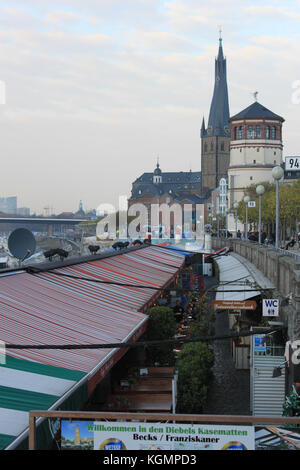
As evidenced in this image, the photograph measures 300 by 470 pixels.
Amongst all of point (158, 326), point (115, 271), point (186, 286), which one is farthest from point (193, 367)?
point (186, 286)

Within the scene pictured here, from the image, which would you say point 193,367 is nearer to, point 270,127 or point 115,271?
point 115,271

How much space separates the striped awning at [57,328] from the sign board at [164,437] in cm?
115

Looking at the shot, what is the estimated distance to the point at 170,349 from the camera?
58.5 ft

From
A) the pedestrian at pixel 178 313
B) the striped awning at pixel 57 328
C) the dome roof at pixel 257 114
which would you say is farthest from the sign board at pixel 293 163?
the dome roof at pixel 257 114

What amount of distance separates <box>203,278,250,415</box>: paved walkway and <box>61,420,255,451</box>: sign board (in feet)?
35.8

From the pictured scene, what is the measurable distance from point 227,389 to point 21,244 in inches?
293

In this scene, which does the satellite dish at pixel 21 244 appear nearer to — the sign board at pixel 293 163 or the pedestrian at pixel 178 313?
the sign board at pixel 293 163

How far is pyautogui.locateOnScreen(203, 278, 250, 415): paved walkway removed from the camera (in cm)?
1631

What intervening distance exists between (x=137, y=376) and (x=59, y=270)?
3833 mm

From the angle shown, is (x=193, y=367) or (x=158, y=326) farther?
(x=158, y=326)

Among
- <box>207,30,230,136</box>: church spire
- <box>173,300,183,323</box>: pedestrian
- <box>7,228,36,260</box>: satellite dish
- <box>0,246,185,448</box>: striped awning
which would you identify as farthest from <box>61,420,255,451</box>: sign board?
<box>207,30,230,136</box>: church spire

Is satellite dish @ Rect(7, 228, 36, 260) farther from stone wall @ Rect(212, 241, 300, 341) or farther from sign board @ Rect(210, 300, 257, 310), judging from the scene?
stone wall @ Rect(212, 241, 300, 341)

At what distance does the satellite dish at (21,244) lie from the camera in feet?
61.7

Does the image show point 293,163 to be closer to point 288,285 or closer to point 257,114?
point 288,285
